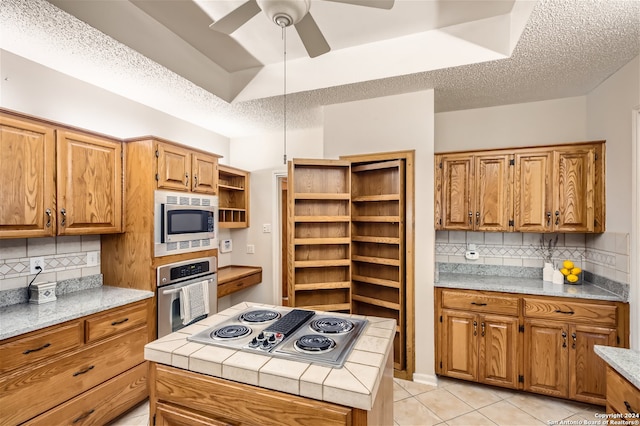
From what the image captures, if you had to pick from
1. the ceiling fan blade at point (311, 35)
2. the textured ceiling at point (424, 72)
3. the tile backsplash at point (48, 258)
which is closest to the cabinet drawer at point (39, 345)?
the tile backsplash at point (48, 258)

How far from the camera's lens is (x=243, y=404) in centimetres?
125

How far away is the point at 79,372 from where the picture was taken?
2082mm

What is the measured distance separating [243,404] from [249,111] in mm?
2985

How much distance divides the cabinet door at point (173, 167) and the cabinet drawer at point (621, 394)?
328 centimetres

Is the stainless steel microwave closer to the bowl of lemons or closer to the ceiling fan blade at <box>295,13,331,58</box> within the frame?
the ceiling fan blade at <box>295,13,331,58</box>

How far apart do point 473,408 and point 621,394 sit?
1.19 meters

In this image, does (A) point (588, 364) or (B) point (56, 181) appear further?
(A) point (588, 364)

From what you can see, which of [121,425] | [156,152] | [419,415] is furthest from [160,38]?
[419,415]

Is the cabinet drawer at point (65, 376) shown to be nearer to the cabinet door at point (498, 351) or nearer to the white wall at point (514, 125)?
the cabinet door at point (498, 351)

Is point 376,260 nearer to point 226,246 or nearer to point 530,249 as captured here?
point 530,249

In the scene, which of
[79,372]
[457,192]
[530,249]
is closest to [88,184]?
[79,372]

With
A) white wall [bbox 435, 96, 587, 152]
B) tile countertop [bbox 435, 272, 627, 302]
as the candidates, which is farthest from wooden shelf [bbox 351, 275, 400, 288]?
white wall [bbox 435, 96, 587, 152]

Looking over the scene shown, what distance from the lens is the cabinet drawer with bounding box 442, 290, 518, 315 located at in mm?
2645

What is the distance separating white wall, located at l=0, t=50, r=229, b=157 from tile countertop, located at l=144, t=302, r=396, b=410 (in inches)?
87.0
